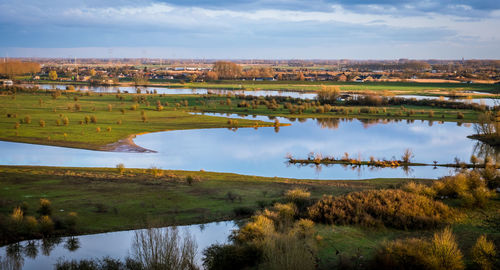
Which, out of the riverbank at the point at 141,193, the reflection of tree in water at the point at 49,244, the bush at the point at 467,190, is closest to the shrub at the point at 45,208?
the riverbank at the point at 141,193

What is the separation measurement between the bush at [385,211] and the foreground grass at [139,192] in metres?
3.44

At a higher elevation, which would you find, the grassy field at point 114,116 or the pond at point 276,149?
the grassy field at point 114,116

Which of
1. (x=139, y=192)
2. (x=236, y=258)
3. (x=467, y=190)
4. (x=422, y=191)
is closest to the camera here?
(x=236, y=258)

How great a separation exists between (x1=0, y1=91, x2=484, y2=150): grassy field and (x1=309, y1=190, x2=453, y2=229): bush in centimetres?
2045

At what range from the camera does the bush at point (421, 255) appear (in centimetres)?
1052

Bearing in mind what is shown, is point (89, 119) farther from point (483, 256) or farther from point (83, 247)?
point (483, 256)

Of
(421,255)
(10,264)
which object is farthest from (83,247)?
(421,255)

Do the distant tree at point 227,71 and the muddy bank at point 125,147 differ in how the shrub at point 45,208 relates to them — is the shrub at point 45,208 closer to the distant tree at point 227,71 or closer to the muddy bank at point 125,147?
the muddy bank at point 125,147

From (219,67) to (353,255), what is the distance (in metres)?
142

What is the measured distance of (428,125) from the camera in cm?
4841

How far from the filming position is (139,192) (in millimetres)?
20312

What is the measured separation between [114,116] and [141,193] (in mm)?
29135

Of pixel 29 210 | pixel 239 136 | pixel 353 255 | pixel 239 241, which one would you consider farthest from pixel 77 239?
pixel 239 136

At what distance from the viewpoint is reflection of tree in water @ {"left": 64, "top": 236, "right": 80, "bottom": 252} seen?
598 inches
